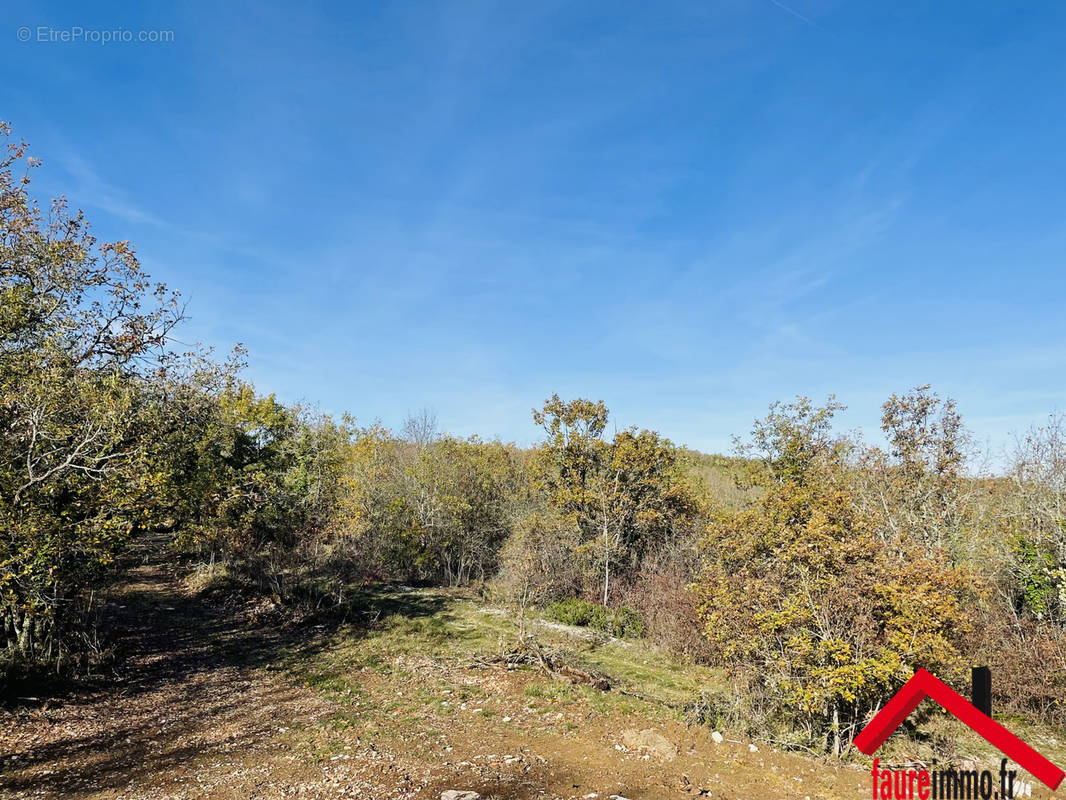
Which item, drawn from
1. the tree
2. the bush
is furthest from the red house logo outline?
the bush

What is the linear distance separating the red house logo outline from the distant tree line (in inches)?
13.1

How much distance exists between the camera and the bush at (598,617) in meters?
17.5

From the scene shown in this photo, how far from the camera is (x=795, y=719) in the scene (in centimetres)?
935

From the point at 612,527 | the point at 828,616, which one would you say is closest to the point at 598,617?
the point at 612,527

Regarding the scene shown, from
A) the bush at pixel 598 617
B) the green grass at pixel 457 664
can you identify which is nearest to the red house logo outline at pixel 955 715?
the green grass at pixel 457 664

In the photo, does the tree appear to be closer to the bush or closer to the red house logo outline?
the red house logo outline

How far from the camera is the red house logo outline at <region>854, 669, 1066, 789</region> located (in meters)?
4.69

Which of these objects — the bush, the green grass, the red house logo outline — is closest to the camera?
the red house logo outline

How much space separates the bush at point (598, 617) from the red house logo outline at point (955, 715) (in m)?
9.04

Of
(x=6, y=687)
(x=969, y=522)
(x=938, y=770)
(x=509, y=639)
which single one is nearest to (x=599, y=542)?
(x=509, y=639)

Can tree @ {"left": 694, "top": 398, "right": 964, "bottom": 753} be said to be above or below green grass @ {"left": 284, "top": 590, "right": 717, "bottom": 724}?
above

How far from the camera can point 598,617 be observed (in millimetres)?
18078

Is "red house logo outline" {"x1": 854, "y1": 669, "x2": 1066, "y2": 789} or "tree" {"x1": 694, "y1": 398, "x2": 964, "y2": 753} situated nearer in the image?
"red house logo outline" {"x1": 854, "y1": 669, "x2": 1066, "y2": 789}

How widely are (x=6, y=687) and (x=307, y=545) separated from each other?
11.0 m
